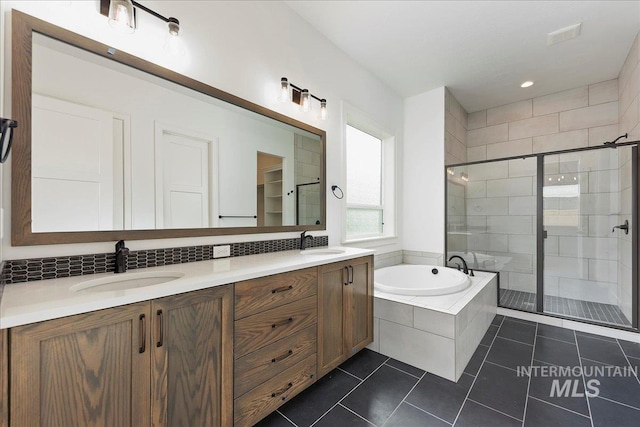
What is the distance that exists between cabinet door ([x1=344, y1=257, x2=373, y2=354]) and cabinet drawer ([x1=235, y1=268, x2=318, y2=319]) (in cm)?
40

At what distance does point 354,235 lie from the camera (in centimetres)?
293

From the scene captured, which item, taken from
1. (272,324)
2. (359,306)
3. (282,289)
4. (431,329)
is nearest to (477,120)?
Answer: (431,329)

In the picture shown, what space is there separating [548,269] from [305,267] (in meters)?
2.98

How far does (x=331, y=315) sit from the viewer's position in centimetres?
170

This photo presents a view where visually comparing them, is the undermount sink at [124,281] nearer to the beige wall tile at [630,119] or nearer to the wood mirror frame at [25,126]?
the wood mirror frame at [25,126]

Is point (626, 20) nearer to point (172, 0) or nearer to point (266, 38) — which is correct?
point (266, 38)

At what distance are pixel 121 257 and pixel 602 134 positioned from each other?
4.89m

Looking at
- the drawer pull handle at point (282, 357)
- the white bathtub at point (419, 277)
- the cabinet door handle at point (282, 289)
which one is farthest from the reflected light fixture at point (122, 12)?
the white bathtub at point (419, 277)

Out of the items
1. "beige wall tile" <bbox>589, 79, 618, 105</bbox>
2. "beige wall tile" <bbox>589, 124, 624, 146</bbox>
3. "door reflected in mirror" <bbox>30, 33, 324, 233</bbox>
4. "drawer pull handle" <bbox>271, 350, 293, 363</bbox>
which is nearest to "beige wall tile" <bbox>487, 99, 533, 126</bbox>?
"beige wall tile" <bbox>589, 79, 618, 105</bbox>

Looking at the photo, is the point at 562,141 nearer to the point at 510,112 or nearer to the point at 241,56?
the point at 510,112

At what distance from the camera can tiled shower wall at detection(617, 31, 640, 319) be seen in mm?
2428

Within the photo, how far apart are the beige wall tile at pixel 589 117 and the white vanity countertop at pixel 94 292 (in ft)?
13.4

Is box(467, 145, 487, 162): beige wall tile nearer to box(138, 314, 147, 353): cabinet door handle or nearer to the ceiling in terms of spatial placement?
the ceiling

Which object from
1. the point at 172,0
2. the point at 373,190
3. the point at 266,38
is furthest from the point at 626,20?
the point at 172,0
